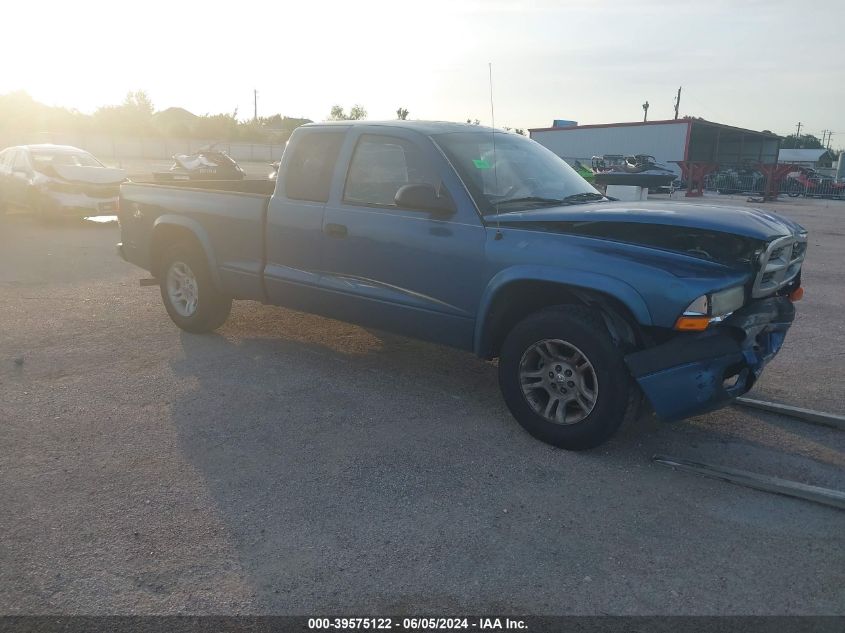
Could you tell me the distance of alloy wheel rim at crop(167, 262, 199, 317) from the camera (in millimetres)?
6559

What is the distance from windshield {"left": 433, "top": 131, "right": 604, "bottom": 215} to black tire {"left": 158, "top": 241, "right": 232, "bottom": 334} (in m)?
2.61

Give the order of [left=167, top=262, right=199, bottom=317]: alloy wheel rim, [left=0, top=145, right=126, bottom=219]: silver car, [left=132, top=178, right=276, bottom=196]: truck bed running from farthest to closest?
[left=0, top=145, right=126, bottom=219]: silver car
[left=132, top=178, right=276, bottom=196]: truck bed
[left=167, top=262, right=199, bottom=317]: alloy wheel rim

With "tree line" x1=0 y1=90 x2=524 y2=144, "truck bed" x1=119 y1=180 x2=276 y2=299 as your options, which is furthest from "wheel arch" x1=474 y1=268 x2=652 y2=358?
"tree line" x1=0 y1=90 x2=524 y2=144

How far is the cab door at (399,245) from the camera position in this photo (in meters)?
4.62

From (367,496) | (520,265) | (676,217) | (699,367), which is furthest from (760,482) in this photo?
(367,496)

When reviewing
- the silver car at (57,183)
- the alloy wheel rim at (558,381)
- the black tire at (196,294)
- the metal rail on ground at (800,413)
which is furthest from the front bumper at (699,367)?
the silver car at (57,183)

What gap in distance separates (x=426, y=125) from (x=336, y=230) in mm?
1021

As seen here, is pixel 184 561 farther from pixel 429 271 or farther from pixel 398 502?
pixel 429 271

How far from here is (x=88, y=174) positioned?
1477 cm

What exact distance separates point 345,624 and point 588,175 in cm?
2025

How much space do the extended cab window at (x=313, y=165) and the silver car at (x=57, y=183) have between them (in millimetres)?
10055

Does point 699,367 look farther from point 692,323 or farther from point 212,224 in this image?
point 212,224

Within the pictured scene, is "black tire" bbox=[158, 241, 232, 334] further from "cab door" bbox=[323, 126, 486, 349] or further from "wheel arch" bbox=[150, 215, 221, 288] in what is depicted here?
"cab door" bbox=[323, 126, 486, 349]

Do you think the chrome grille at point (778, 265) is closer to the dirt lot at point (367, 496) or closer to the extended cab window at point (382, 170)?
the dirt lot at point (367, 496)
